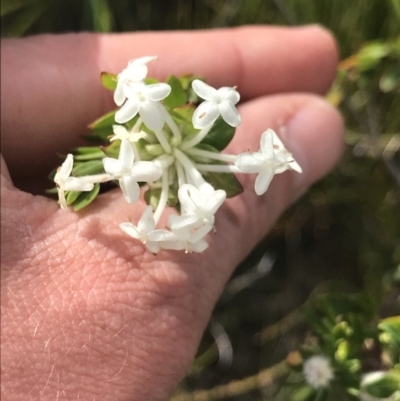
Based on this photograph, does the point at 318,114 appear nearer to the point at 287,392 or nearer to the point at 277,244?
the point at 277,244

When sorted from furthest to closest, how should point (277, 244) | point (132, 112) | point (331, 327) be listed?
point (277, 244) → point (331, 327) → point (132, 112)

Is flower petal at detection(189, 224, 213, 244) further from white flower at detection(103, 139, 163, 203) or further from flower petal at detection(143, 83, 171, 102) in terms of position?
flower petal at detection(143, 83, 171, 102)

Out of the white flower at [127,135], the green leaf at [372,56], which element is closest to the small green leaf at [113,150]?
the white flower at [127,135]

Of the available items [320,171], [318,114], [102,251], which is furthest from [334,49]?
[102,251]

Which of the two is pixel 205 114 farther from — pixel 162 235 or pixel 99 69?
pixel 99 69

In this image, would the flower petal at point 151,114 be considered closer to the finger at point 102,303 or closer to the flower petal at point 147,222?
the flower petal at point 147,222
